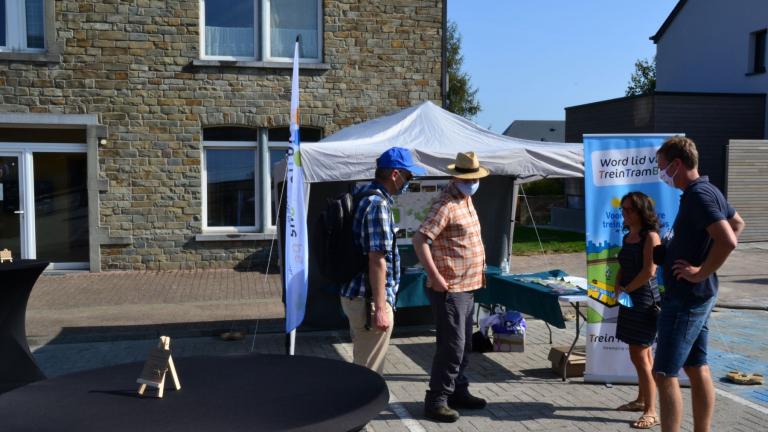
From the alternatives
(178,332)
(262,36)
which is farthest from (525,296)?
(262,36)

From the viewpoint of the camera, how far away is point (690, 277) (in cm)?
404

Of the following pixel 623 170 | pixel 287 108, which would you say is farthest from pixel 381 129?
pixel 287 108

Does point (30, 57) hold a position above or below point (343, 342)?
above

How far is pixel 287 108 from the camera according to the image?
1375cm

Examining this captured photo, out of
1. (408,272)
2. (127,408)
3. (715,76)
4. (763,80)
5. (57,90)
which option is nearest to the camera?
(127,408)

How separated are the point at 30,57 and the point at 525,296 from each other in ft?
34.0

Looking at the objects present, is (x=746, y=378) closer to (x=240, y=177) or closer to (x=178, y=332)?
(x=178, y=332)

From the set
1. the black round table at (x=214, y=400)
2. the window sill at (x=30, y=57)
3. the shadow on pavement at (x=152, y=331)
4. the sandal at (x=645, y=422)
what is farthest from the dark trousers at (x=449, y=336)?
the window sill at (x=30, y=57)

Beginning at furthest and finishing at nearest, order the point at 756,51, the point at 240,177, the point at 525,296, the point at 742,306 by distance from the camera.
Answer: the point at 756,51, the point at 240,177, the point at 742,306, the point at 525,296

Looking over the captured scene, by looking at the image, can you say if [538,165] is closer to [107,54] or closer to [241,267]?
[241,267]

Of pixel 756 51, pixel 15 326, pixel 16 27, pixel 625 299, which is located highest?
pixel 756 51

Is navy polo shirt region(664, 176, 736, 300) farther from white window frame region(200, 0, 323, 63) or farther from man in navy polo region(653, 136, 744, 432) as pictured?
white window frame region(200, 0, 323, 63)

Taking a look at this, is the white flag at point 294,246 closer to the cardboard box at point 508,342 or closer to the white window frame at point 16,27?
the cardboard box at point 508,342

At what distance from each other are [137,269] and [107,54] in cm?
397
